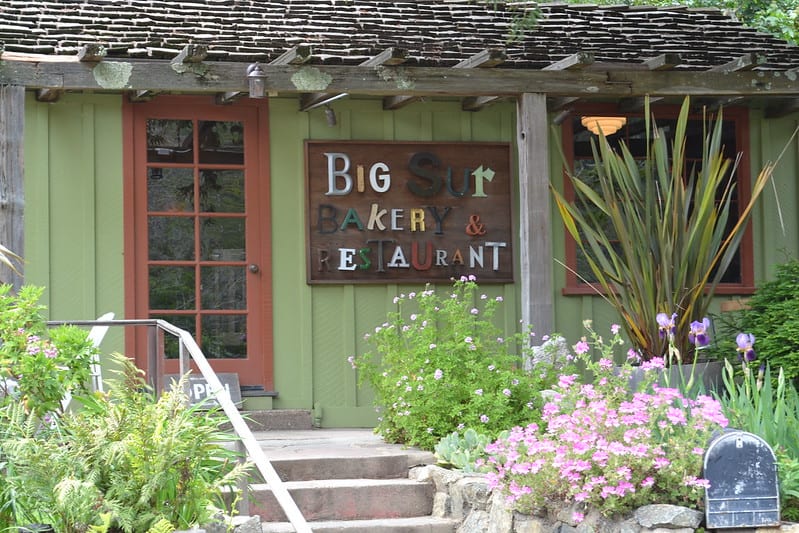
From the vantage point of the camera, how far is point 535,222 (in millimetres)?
7500

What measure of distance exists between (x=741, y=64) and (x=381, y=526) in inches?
158

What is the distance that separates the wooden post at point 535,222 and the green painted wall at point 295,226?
4.57 feet

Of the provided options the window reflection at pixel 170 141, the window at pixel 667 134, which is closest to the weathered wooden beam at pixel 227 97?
the window reflection at pixel 170 141

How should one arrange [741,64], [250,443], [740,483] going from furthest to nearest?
[741,64], [740,483], [250,443]

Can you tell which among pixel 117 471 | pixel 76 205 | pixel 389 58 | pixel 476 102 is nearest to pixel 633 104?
pixel 476 102

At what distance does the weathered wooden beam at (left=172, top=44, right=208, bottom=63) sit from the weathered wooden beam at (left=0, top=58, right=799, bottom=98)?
0.11 meters

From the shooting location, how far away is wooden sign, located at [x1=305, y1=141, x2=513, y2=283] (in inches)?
337

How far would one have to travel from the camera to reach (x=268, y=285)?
854cm

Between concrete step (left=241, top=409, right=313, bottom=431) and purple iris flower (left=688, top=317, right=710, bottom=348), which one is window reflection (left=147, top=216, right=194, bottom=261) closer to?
concrete step (left=241, top=409, right=313, bottom=431)

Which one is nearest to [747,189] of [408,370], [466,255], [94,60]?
[466,255]

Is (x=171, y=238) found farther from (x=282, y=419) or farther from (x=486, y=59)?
(x=486, y=59)

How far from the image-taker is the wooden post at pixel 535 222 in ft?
24.5

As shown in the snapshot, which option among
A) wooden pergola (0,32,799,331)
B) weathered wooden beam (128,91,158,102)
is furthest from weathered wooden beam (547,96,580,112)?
weathered wooden beam (128,91,158,102)

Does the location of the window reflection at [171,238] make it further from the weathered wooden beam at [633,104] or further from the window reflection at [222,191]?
the weathered wooden beam at [633,104]
